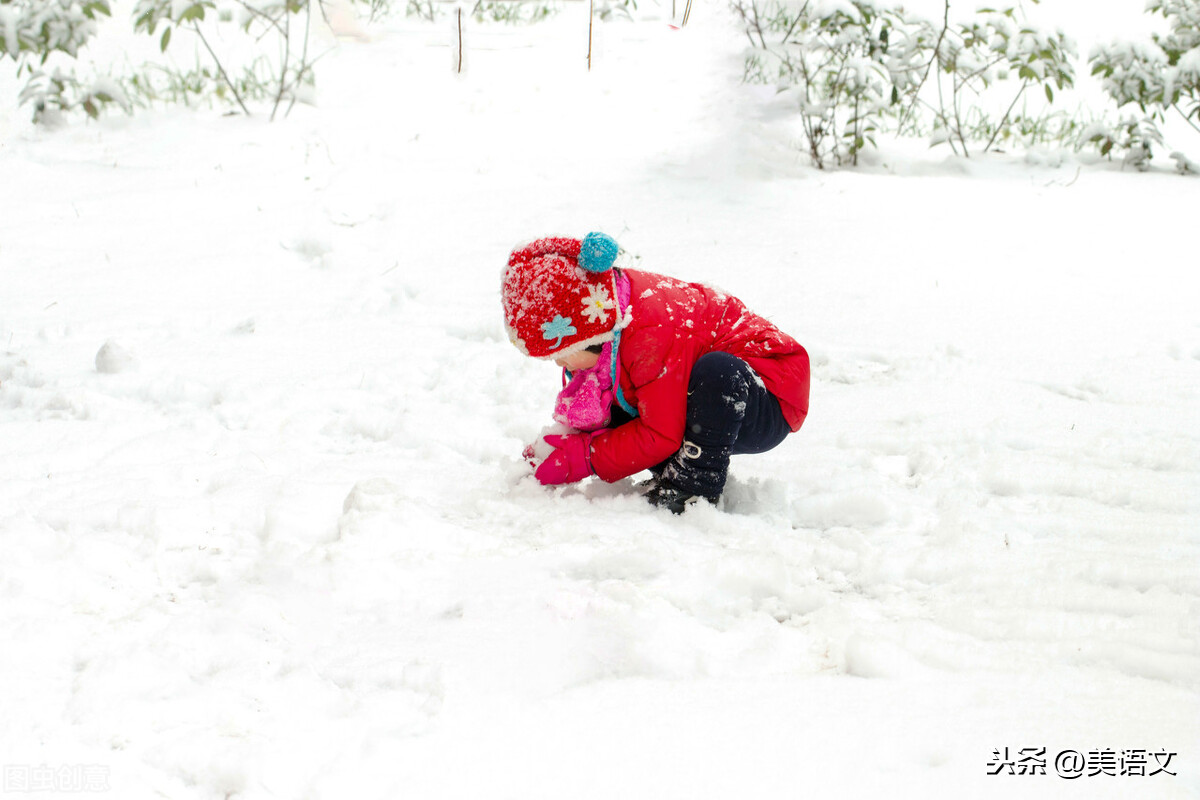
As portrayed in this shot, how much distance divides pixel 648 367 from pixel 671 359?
0.19 ft

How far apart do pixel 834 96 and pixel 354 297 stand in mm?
3086

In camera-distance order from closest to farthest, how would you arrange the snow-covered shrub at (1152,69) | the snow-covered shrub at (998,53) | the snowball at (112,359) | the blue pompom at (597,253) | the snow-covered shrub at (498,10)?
1. the blue pompom at (597,253)
2. the snowball at (112,359)
3. the snow-covered shrub at (998,53)
4. the snow-covered shrub at (1152,69)
5. the snow-covered shrub at (498,10)

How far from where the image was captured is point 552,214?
4.51 metres

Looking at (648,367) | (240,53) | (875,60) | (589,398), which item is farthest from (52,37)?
(648,367)

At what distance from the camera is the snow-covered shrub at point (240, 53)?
17.1ft

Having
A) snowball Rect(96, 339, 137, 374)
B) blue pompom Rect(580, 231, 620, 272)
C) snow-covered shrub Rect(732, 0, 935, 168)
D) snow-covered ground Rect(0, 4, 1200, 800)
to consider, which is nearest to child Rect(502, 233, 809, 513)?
blue pompom Rect(580, 231, 620, 272)

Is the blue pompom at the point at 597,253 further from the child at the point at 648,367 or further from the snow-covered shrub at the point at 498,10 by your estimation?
the snow-covered shrub at the point at 498,10

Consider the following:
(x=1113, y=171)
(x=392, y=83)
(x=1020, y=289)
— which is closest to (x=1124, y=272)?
(x=1020, y=289)

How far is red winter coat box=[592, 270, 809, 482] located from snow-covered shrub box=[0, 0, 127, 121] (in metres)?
4.66

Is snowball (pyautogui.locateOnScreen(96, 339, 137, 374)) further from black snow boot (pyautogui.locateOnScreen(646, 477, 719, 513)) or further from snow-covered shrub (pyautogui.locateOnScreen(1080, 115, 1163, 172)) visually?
snow-covered shrub (pyautogui.locateOnScreen(1080, 115, 1163, 172))

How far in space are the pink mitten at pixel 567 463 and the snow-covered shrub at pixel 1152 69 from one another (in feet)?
15.3

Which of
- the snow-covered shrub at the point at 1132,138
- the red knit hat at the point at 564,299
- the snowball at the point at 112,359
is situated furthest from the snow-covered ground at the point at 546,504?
the red knit hat at the point at 564,299

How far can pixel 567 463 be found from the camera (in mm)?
2104

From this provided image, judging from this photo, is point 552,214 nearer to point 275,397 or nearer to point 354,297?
point 354,297
